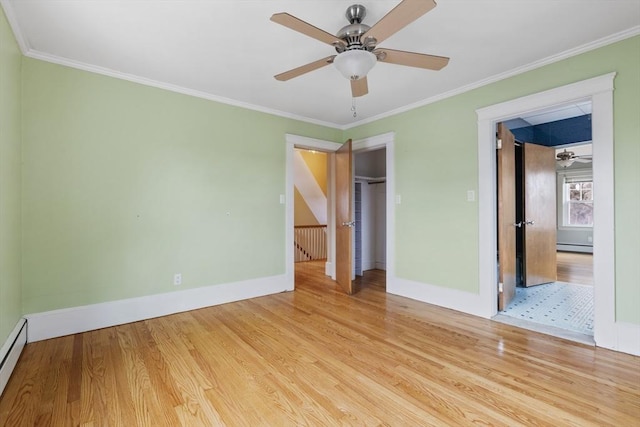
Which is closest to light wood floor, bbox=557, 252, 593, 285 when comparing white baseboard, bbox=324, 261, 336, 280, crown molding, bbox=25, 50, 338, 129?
white baseboard, bbox=324, 261, 336, 280

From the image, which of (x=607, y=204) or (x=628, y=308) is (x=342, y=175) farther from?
(x=628, y=308)

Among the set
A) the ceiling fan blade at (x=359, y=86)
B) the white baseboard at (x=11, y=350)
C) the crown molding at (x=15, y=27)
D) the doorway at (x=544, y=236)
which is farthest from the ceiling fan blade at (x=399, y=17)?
the white baseboard at (x=11, y=350)

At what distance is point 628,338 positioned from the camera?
7.33 ft

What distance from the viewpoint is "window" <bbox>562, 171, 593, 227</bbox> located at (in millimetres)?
7659

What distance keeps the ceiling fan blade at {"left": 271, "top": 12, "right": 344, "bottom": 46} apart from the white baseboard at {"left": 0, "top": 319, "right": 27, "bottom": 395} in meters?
2.65

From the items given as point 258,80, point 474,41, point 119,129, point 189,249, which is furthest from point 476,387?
point 119,129

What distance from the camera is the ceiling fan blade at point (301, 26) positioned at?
1.54m

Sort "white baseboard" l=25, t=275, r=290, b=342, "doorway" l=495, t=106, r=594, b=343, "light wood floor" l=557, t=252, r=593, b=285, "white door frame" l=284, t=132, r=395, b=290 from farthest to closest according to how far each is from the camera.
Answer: "light wood floor" l=557, t=252, r=593, b=285 → "white door frame" l=284, t=132, r=395, b=290 → "doorway" l=495, t=106, r=594, b=343 → "white baseboard" l=25, t=275, r=290, b=342

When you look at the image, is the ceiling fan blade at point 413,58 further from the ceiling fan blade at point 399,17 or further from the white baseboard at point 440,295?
the white baseboard at point 440,295

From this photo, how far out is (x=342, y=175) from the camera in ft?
14.0

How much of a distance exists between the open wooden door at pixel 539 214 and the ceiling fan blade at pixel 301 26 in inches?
140

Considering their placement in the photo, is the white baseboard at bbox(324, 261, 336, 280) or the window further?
the window

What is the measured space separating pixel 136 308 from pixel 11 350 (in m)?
0.97

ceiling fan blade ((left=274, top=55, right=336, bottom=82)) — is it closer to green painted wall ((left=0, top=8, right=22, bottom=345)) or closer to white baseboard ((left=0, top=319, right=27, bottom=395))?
green painted wall ((left=0, top=8, right=22, bottom=345))
